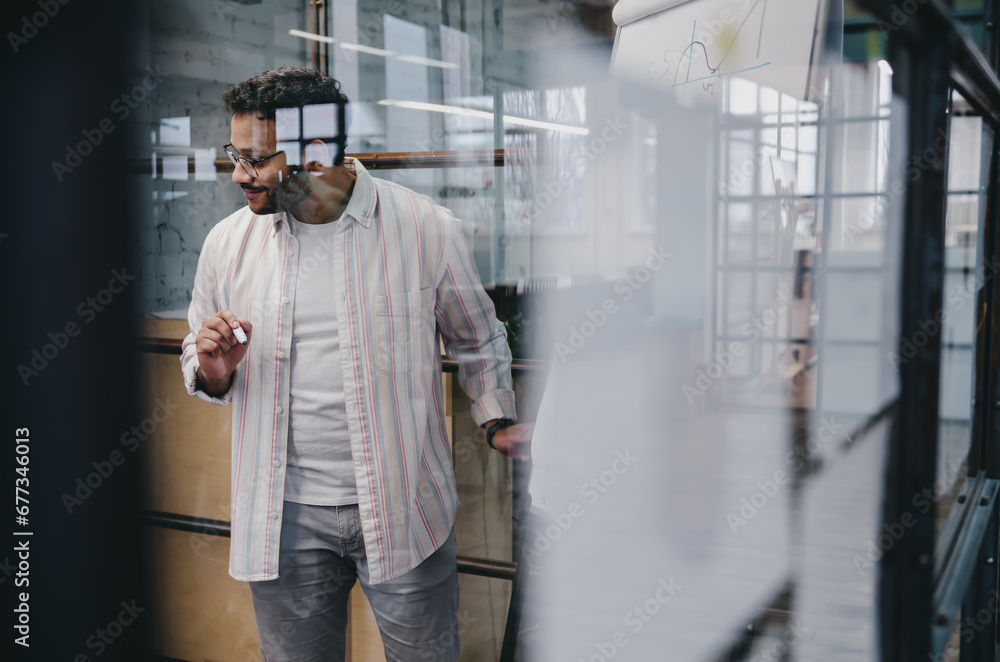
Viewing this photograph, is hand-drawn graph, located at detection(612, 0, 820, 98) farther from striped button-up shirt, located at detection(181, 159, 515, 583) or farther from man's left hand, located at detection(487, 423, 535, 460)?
man's left hand, located at detection(487, 423, 535, 460)

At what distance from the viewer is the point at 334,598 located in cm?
82

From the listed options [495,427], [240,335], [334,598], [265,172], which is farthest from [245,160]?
[334,598]

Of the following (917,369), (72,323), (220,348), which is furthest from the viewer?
(220,348)

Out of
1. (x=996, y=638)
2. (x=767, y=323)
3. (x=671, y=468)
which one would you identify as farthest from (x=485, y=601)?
(x=996, y=638)

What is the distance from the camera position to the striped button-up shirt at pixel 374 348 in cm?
75

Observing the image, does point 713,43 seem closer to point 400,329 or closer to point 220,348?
point 400,329

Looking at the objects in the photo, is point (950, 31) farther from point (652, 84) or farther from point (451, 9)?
point (451, 9)

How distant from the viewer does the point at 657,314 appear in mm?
834

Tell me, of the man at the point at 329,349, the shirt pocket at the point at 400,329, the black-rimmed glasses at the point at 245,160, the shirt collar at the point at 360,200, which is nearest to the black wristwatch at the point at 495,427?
the man at the point at 329,349

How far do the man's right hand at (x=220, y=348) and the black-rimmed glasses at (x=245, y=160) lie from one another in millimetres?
141

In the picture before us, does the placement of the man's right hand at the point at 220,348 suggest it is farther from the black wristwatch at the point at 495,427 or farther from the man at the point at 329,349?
the black wristwatch at the point at 495,427

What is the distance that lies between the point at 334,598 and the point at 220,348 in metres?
0.30

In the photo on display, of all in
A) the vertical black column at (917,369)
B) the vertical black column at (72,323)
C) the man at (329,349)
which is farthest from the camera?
the man at (329,349)

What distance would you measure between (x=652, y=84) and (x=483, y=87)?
17 centimetres
